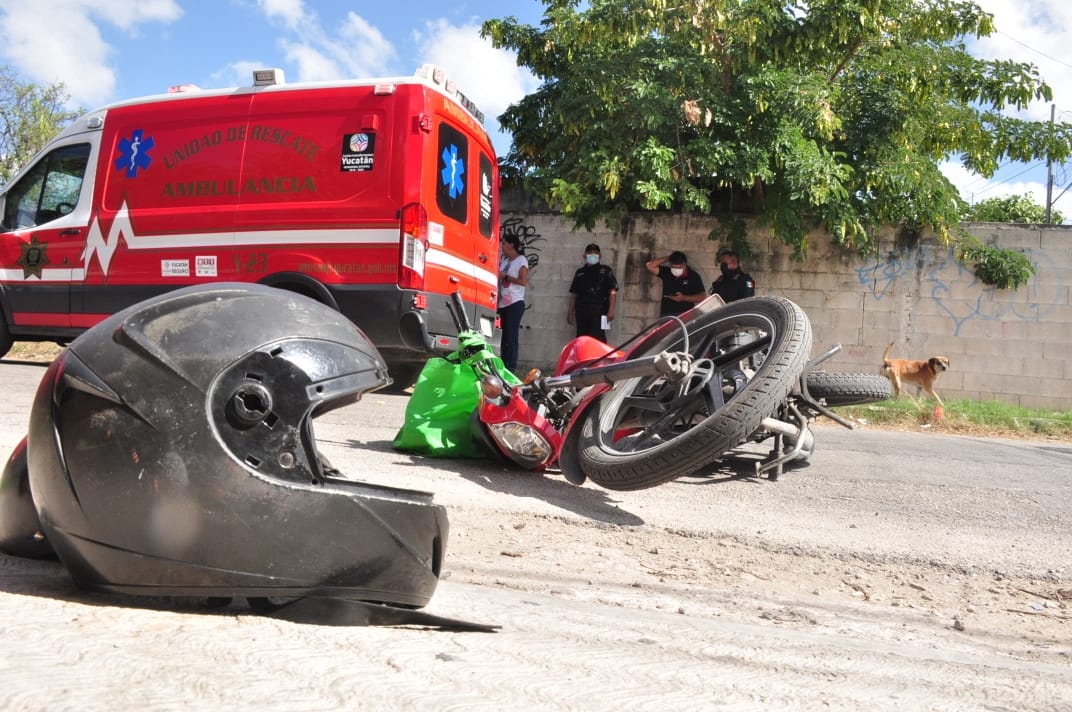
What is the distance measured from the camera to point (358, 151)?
6.56 metres

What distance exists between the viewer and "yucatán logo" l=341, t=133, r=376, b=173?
6.54 meters

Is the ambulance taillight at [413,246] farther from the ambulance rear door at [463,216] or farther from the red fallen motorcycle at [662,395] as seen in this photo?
the red fallen motorcycle at [662,395]

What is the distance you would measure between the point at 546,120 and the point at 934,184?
16.6 feet

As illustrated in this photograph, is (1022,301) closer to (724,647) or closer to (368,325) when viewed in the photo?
(368,325)

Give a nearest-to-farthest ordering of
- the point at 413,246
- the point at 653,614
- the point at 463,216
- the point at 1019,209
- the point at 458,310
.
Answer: the point at 653,614, the point at 458,310, the point at 413,246, the point at 463,216, the point at 1019,209

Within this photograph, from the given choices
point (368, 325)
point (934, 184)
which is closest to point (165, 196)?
point (368, 325)

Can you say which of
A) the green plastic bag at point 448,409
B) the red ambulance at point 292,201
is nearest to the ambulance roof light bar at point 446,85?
the red ambulance at point 292,201

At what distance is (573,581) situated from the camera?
9.08ft

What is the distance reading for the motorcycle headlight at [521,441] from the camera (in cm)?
406

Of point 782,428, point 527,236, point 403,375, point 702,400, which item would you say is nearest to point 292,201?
point 403,375

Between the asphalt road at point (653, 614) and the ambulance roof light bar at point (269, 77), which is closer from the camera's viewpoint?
the asphalt road at point (653, 614)

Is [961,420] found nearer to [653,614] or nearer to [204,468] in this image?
[653,614]

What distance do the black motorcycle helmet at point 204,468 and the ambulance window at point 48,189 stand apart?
266 inches

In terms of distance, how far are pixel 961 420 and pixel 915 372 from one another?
1.43 meters
